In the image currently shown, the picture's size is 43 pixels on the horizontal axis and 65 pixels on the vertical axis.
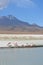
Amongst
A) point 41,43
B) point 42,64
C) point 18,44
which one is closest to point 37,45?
point 41,43

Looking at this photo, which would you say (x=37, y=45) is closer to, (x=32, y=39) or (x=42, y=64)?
(x=32, y=39)

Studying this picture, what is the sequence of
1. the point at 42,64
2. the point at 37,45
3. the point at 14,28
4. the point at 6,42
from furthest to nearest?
the point at 14,28 < the point at 37,45 < the point at 6,42 < the point at 42,64

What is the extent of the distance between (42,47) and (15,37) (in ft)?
5.59

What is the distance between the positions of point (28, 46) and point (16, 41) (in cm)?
78

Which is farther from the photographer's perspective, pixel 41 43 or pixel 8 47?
pixel 41 43

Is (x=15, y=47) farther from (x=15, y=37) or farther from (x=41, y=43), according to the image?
(x=41, y=43)

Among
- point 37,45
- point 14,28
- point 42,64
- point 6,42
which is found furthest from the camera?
point 14,28

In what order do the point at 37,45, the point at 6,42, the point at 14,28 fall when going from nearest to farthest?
the point at 6,42 → the point at 37,45 → the point at 14,28

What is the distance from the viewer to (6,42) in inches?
447

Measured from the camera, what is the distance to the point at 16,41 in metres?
11.9

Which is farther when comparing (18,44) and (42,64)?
(18,44)

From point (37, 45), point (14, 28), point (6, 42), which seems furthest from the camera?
point (14, 28)

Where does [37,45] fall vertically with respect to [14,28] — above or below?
below

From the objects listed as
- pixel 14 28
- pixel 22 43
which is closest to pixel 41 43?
pixel 22 43
